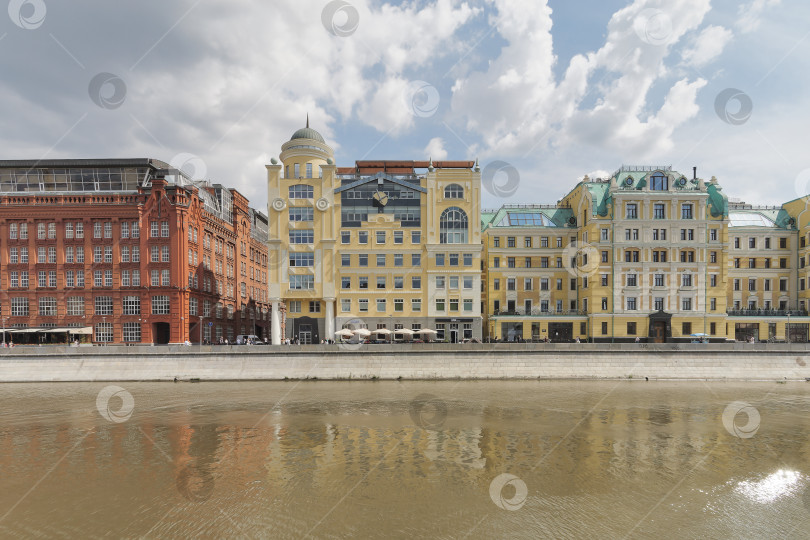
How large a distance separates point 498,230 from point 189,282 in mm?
46649

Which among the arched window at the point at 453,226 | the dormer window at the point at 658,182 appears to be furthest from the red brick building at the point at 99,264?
the dormer window at the point at 658,182

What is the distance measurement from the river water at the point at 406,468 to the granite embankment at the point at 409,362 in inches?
396

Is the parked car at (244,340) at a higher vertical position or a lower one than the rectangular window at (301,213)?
lower

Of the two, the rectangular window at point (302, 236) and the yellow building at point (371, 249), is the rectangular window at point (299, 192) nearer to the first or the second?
the yellow building at point (371, 249)

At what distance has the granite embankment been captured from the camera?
45625 mm

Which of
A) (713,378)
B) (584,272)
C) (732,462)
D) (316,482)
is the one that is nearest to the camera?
(316,482)

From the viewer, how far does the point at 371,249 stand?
59781 millimetres

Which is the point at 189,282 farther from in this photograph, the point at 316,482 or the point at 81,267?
the point at 316,482

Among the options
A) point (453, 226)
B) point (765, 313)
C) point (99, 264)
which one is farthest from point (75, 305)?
point (765, 313)

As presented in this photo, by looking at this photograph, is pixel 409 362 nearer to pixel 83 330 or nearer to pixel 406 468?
pixel 406 468

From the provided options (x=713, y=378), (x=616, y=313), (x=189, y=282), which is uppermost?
(x=189, y=282)

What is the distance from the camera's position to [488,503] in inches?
633

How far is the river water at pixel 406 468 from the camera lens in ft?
48.1

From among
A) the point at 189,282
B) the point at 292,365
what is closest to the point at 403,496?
the point at 292,365
